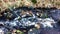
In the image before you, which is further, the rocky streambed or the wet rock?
the wet rock

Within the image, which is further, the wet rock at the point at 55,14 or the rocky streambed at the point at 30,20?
the wet rock at the point at 55,14

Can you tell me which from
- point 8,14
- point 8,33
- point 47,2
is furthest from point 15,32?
point 47,2

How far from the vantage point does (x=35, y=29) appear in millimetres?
3463

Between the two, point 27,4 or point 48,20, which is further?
point 27,4

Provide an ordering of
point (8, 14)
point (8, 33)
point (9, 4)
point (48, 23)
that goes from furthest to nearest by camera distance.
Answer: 1. point (9, 4)
2. point (8, 14)
3. point (48, 23)
4. point (8, 33)

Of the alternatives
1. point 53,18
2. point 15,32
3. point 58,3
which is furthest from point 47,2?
point 15,32

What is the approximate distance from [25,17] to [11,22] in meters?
0.35

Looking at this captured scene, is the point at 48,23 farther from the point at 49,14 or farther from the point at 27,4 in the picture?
the point at 27,4

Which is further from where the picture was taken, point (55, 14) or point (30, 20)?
point (55, 14)

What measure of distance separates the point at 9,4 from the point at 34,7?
59 cm

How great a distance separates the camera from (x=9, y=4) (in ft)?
14.0

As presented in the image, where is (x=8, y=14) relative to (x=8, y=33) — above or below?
above

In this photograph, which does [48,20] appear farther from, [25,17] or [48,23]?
[25,17]

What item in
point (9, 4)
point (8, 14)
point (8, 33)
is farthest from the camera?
point (9, 4)
